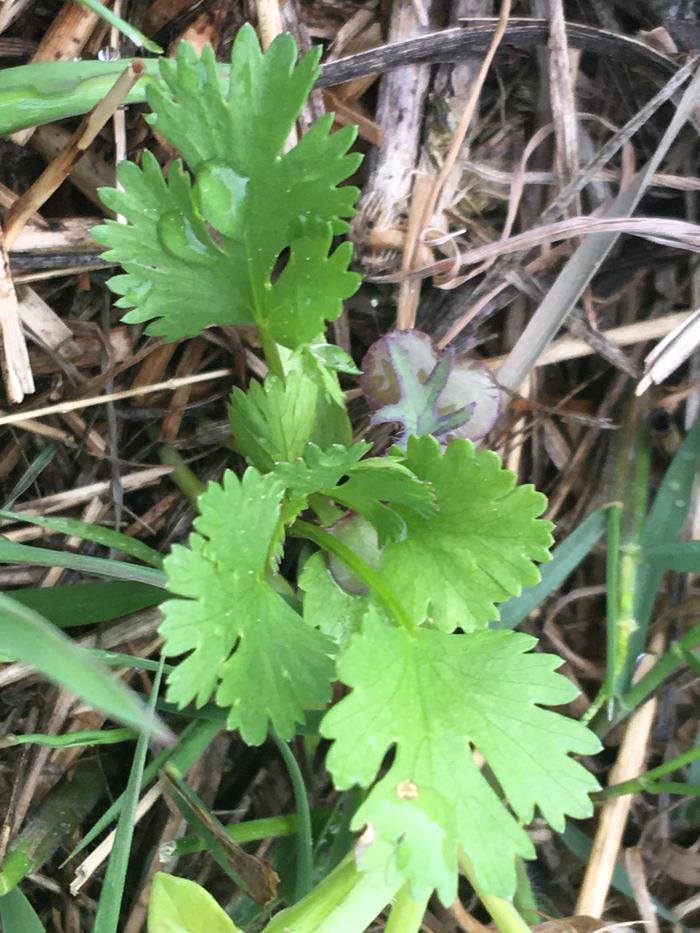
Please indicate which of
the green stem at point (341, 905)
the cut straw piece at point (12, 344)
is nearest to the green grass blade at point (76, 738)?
the green stem at point (341, 905)

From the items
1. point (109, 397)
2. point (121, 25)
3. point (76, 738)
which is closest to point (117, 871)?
point (76, 738)

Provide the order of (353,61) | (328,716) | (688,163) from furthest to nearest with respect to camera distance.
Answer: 1. (688,163)
2. (353,61)
3. (328,716)

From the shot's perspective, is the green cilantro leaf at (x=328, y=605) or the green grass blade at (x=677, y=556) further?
the green grass blade at (x=677, y=556)

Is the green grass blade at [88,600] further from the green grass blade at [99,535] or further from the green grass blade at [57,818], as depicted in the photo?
the green grass blade at [57,818]

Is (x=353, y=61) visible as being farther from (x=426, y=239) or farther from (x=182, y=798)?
(x=182, y=798)

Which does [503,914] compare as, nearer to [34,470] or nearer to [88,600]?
[88,600]

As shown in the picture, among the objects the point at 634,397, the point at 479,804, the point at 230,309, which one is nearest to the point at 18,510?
the point at 230,309
